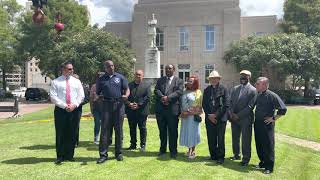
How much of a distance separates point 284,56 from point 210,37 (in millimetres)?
11842

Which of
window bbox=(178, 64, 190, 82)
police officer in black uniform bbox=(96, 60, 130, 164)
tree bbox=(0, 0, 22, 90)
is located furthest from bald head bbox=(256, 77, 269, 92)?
window bbox=(178, 64, 190, 82)

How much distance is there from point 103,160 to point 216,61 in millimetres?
42807

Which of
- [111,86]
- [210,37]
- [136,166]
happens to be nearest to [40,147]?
[111,86]

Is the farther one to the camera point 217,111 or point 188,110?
point 188,110

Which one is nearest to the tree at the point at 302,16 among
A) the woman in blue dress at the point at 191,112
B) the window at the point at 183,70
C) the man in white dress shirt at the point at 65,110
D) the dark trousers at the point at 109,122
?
the window at the point at 183,70

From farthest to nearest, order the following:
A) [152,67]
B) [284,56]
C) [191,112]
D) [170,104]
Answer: [284,56] → [152,67] → [170,104] → [191,112]

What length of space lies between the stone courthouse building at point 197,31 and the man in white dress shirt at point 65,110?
41.1 m

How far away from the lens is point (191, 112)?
9820 mm

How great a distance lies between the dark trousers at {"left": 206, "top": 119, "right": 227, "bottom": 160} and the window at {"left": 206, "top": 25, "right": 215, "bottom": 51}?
4224cm

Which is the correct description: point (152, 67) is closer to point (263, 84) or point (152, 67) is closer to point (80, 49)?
point (263, 84)

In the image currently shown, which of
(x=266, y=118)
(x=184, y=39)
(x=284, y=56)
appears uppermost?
(x=184, y=39)

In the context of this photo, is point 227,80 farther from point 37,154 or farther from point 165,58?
point 37,154

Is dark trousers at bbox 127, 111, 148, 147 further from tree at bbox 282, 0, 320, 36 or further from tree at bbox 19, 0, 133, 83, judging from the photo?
tree at bbox 282, 0, 320, 36

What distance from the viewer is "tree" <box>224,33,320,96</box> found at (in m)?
41.2
